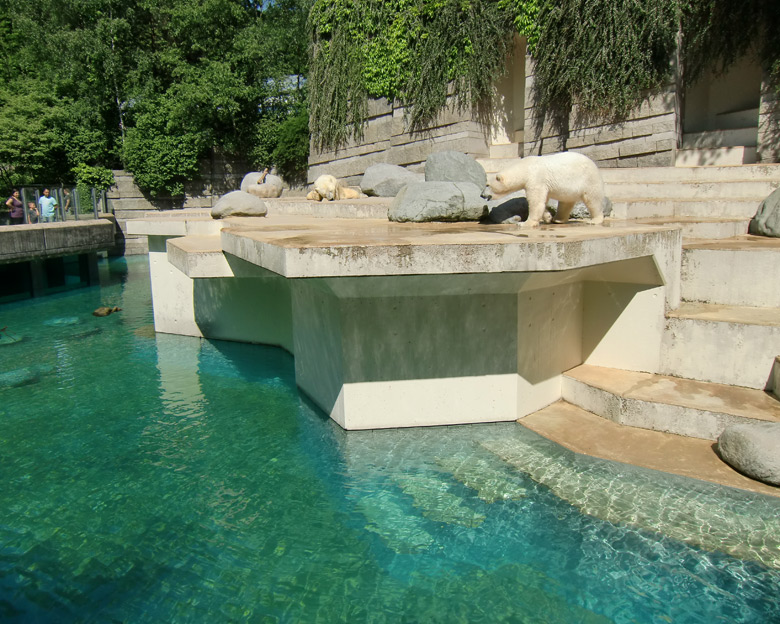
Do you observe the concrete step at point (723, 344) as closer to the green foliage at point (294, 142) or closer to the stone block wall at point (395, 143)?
the stone block wall at point (395, 143)

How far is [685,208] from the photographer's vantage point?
8594mm

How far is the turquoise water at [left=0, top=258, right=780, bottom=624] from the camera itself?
3270 millimetres

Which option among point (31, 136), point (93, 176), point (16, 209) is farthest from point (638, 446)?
point (31, 136)

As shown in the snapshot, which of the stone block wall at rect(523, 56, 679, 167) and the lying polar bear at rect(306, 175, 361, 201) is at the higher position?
the stone block wall at rect(523, 56, 679, 167)

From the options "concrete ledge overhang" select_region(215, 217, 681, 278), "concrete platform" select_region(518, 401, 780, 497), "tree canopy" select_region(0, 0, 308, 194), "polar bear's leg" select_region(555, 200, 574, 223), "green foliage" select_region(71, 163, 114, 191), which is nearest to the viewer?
"concrete ledge overhang" select_region(215, 217, 681, 278)

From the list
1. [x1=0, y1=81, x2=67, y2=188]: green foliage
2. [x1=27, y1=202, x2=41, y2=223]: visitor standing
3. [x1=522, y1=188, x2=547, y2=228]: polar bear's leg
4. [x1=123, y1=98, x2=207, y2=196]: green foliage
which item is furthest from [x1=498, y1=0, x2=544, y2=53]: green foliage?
[x1=0, y1=81, x2=67, y2=188]: green foliage

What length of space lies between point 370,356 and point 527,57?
9.61 m

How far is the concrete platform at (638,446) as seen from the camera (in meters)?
4.41

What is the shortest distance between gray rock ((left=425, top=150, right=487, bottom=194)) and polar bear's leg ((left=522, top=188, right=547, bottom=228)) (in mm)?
3390

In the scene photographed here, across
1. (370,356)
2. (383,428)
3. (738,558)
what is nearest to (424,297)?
(370,356)

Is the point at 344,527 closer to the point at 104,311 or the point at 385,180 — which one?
the point at 104,311

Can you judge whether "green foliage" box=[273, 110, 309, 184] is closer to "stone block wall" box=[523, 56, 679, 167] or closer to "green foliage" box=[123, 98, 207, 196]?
"green foliage" box=[123, 98, 207, 196]

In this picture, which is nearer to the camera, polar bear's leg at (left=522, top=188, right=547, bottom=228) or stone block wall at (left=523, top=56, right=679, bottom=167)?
polar bear's leg at (left=522, top=188, right=547, bottom=228)

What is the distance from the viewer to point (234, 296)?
8.83 metres
